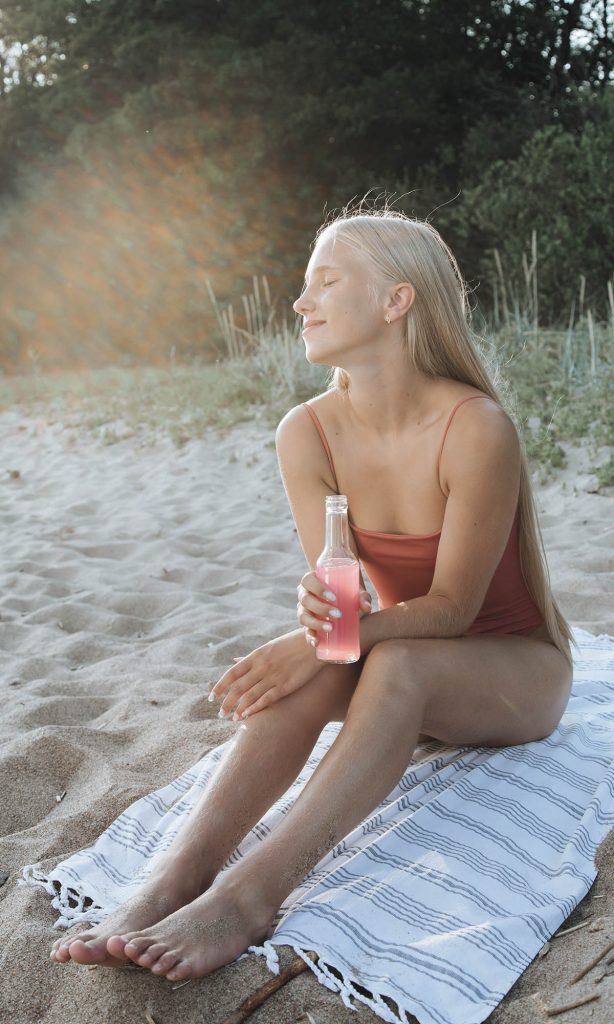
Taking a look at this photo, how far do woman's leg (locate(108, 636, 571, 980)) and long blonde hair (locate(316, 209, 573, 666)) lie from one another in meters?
0.17

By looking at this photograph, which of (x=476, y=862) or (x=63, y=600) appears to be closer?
(x=476, y=862)

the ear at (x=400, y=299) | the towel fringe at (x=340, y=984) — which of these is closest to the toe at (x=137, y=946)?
the towel fringe at (x=340, y=984)

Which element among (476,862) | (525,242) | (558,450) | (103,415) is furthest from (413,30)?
(476,862)

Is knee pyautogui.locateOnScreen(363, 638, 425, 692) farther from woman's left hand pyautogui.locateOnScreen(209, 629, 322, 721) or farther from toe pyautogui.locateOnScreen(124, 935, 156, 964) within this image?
toe pyautogui.locateOnScreen(124, 935, 156, 964)

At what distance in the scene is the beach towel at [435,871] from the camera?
5.79 feet

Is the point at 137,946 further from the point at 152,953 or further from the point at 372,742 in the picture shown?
the point at 372,742

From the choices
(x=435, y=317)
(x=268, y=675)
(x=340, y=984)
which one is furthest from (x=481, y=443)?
(x=340, y=984)

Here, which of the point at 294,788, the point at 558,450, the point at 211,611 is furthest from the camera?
the point at 558,450

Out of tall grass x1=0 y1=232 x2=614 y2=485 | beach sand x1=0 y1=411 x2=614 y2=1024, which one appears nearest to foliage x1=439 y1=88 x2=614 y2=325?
tall grass x1=0 y1=232 x2=614 y2=485

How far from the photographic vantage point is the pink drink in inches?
84.0

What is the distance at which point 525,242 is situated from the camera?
971 centimetres

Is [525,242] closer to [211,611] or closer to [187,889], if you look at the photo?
[211,611]

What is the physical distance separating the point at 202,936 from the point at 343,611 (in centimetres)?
71

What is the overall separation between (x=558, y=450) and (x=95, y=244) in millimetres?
9341
